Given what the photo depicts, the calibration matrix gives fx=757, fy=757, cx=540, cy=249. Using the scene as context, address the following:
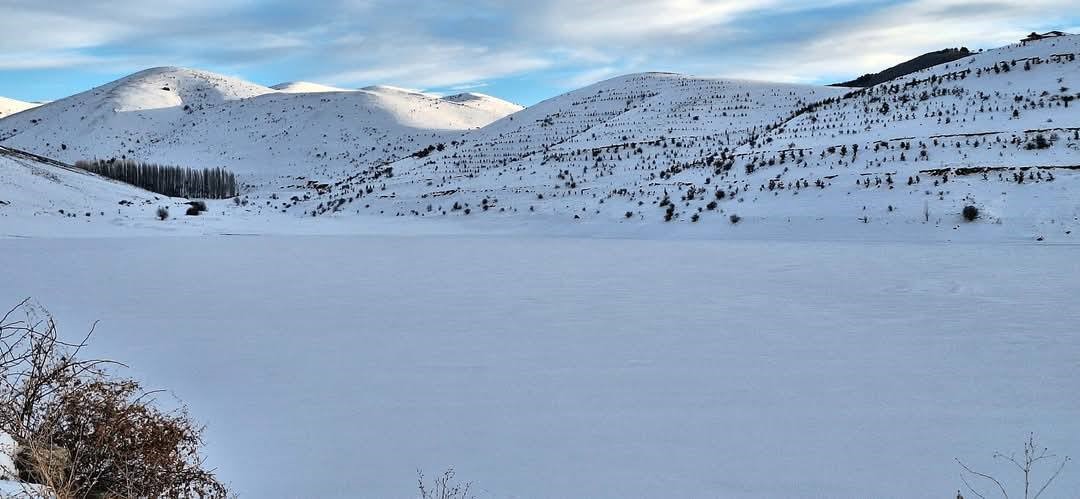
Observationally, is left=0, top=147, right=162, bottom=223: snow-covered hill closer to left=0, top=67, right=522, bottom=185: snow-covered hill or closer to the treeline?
the treeline

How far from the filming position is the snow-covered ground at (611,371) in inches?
196

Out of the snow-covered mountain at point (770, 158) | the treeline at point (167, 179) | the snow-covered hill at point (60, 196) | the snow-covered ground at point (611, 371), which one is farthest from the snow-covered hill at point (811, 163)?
the treeline at point (167, 179)

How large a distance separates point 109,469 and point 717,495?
3.49 m

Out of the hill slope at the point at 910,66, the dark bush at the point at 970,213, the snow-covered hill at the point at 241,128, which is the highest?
the hill slope at the point at 910,66

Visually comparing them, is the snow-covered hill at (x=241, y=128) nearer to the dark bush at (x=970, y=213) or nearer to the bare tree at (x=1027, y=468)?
the dark bush at (x=970, y=213)

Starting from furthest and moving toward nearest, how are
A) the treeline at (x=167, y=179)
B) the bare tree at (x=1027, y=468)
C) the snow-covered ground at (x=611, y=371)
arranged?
the treeline at (x=167, y=179) < the snow-covered ground at (x=611, y=371) < the bare tree at (x=1027, y=468)

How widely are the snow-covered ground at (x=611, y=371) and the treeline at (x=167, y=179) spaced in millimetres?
52794

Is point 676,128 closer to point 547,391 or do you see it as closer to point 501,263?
point 501,263

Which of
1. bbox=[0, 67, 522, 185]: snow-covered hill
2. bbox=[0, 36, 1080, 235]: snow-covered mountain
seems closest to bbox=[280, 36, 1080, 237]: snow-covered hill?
bbox=[0, 36, 1080, 235]: snow-covered mountain

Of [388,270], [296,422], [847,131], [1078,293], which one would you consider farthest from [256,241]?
[847,131]

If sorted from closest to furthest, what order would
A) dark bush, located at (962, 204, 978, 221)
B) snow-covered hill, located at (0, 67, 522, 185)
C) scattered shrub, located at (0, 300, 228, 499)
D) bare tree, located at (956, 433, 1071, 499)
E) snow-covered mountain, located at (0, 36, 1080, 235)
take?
scattered shrub, located at (0, 300, 228, 499) < bare tree, located at (956, 433, 1071, 499) < dark bush, located at (962, 204, 978, 221) < snow-covered mountain, located at (0, 36, 1080, 235) < snow-covered hill, located at (0, 67, 522, 185)

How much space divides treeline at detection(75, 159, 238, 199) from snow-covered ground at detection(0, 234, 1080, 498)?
5279 cm

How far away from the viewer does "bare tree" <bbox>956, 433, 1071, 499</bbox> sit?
14.7 feet

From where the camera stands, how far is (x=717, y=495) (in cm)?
456
